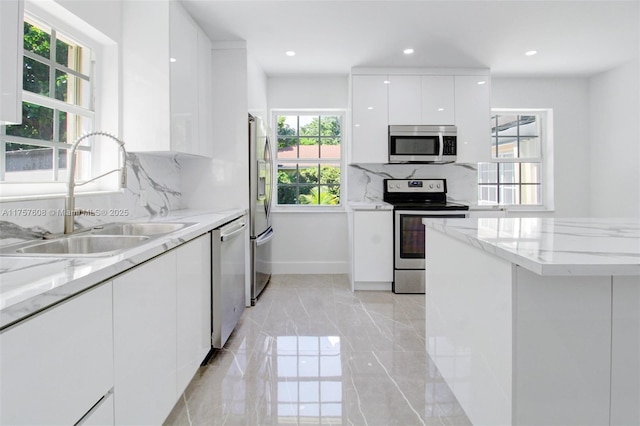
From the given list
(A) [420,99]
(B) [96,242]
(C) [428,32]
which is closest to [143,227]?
(B) [96,242]

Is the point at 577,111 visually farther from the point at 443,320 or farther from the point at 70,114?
the point at 70,114

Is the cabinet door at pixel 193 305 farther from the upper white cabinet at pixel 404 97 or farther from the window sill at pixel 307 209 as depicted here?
the upper white cabinet at pixel 404 97

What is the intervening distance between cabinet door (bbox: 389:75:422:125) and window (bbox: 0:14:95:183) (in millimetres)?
2840

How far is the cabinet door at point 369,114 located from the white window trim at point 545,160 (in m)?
1.55

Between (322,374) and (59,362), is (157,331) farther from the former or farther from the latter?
(322,374)

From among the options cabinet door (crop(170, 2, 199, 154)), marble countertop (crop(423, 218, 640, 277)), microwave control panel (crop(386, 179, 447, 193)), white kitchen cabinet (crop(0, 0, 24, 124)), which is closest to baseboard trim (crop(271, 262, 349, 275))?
microwave control panel (crop(386, 179, 447, 193))

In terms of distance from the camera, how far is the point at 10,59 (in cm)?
103

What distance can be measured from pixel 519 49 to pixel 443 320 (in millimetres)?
3055

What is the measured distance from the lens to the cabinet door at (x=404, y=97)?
395 cm

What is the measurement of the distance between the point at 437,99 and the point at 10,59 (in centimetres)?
376

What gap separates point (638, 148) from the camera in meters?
3.77

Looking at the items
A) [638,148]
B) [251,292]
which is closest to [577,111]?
[638,148]

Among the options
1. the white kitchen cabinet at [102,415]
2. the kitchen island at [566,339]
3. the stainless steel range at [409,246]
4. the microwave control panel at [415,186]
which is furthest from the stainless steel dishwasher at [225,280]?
the microwave control panel at [415,186]

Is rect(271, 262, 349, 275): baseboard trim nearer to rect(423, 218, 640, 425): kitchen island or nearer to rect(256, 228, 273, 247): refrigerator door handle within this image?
rect(256, 228, 273, 247): refrigerator door handle
